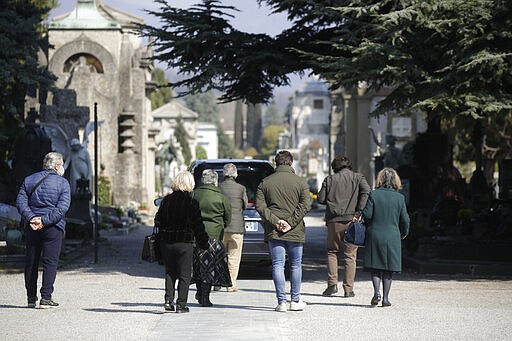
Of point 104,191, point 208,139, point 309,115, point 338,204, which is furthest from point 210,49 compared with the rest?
A: point 208,139

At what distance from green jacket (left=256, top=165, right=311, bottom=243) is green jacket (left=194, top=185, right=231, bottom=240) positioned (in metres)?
0.86

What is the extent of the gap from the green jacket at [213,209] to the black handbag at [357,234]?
4.84ft

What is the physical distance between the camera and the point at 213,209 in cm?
1283

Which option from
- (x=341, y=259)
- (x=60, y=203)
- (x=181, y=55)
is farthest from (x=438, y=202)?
(x=60, y=203)

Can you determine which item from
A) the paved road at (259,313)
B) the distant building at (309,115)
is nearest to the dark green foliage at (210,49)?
the paved road at (259,313)

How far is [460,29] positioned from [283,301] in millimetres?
5513

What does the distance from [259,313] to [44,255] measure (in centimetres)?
252

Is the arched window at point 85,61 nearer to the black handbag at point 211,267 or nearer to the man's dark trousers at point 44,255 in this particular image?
the man's dark trousers at point 44,255

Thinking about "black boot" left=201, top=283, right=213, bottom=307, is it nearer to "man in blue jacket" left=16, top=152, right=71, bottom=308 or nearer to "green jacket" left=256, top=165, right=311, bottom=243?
"green jacket" left=256, top=165, right=311, bottom=243

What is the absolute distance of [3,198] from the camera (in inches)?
1037

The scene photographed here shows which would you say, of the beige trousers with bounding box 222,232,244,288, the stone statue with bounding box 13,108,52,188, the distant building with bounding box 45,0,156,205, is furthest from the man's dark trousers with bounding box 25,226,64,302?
the distant building with bounding box 45,0,156,205

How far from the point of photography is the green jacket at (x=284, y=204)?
39.2 ft

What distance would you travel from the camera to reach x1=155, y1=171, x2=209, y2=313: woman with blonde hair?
11.6 metres

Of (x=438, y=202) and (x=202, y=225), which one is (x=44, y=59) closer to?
(x=438, y=202)
